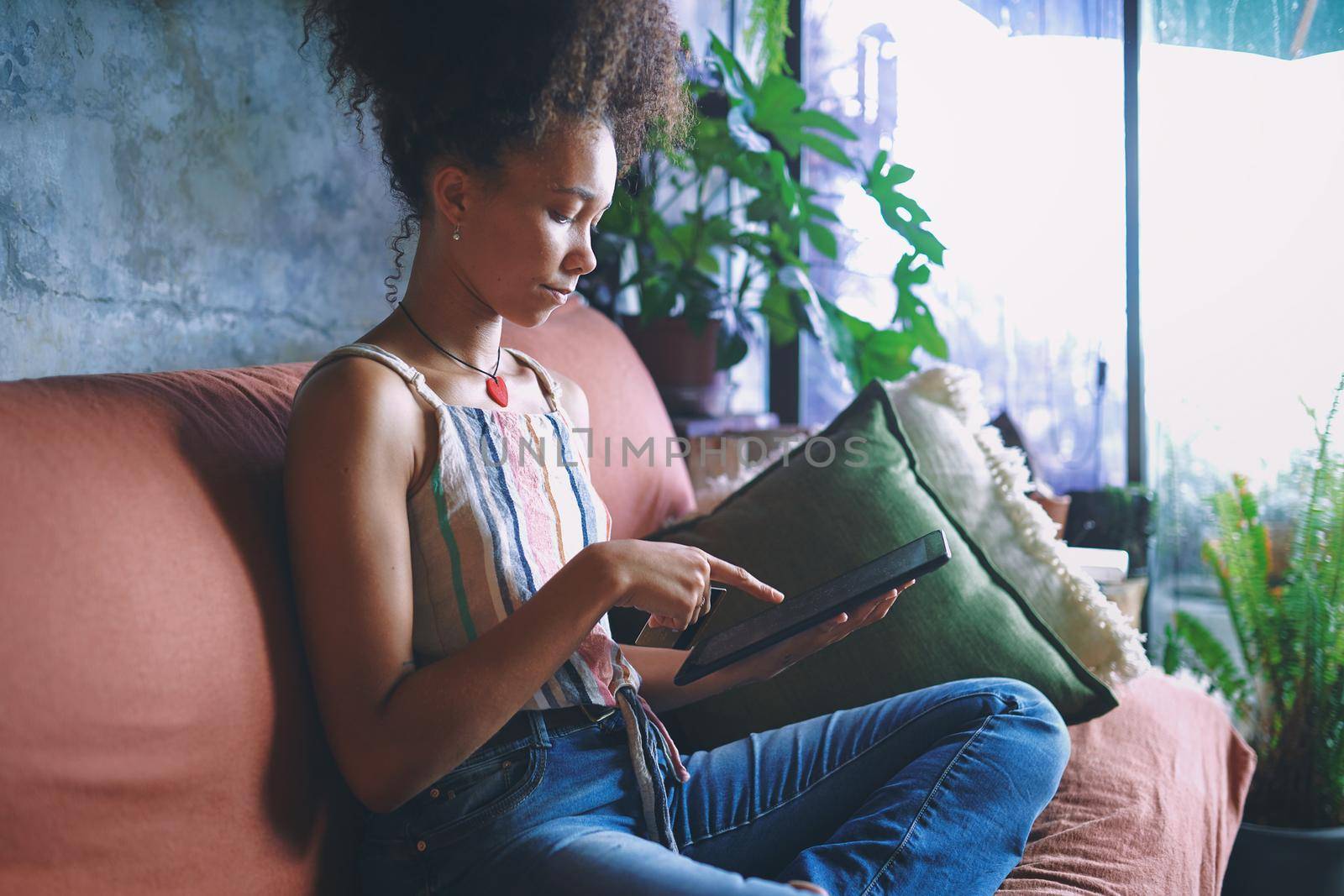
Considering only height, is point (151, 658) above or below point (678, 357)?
below

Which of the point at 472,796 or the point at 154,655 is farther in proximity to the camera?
the point at 472,796

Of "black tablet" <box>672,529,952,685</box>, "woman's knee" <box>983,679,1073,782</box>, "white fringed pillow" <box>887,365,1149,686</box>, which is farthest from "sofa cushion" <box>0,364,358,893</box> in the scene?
"white fringed pillow" <box>887,365,1149,686</box>

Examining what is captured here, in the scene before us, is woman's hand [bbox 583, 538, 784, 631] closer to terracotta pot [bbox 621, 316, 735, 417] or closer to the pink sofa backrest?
the pink sofa backrest

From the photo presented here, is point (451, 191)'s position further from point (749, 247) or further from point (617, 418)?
point (749, 247)

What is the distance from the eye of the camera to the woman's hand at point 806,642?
0.89 m

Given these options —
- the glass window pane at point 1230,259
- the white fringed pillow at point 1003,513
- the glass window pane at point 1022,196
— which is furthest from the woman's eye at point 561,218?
the glass window pane at point 1230,259

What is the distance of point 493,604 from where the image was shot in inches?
32.7

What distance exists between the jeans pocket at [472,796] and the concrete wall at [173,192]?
0.65 m

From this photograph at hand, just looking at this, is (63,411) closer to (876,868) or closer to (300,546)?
(300,546)

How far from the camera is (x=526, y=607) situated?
769 mm

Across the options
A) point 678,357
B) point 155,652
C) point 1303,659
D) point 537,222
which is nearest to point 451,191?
point 537,222

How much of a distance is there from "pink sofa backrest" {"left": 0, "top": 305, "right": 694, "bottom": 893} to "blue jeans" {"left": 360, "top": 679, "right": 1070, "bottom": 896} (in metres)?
0.11

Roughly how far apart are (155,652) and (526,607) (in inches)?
9.9

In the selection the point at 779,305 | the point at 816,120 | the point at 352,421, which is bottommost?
the point at 352,421
